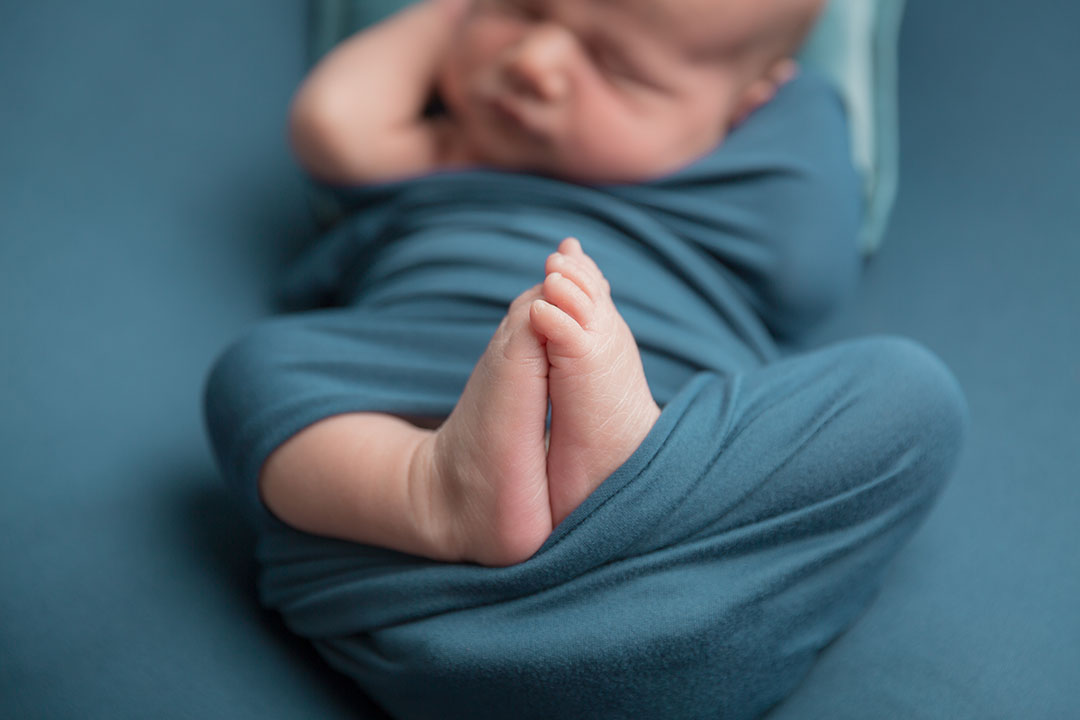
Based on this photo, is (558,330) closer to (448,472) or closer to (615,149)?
(448,472)

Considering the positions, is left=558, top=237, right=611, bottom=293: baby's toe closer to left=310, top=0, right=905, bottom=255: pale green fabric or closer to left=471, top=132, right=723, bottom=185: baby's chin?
left=471, top=132, right=723, bottom=185: baby's chin

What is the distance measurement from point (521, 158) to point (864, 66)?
0.54 meters

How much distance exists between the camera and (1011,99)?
3.78 feet

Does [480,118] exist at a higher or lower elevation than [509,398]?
higher

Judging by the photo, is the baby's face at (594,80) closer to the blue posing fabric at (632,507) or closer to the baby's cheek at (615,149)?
the baby's cheek at (615,149)

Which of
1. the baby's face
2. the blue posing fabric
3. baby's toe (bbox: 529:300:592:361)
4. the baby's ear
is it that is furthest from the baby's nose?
baby's toe (bbox: 529:300:592:361)

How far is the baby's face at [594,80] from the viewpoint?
86cm

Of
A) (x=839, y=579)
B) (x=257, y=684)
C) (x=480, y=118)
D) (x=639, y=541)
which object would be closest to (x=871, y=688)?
(x=839, y=579)

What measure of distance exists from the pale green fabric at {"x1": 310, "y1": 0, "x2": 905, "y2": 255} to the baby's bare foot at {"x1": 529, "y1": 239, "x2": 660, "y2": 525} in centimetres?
64

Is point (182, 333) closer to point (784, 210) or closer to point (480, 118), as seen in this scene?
point (480, 118)

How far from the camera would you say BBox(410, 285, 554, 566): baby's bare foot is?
1.87 feet

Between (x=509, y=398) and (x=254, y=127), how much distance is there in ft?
2.43

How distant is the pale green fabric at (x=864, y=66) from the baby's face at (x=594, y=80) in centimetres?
25

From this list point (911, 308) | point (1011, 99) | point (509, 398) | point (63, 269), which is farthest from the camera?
point (1011, 99)
